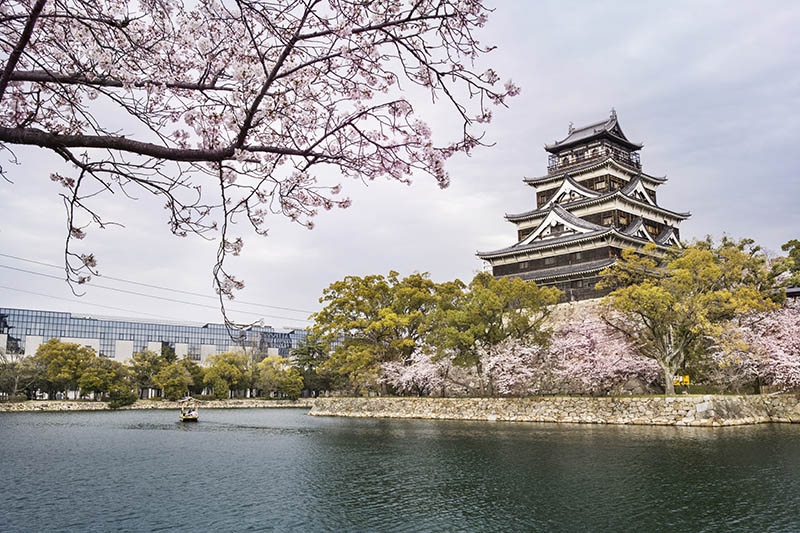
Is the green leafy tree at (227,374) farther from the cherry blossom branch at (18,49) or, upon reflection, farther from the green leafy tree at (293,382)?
the cherry blossom branch at (18,49)

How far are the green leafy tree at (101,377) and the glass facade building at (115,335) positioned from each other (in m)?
15.9

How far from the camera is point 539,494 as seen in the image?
37.4ft

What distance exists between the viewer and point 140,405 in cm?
5494

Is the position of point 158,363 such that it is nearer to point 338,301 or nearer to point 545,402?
point 338,301

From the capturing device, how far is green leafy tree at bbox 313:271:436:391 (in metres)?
36.4

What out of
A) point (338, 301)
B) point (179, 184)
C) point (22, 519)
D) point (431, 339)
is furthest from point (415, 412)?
point (179, 184)

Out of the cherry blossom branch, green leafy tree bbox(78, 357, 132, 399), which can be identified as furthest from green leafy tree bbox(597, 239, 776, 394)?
green leafy tree bbox(78, 357, 132, 399)

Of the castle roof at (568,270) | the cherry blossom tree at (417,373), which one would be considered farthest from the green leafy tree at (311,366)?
the castle roof at (568,270)

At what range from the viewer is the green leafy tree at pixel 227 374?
60.2 metres

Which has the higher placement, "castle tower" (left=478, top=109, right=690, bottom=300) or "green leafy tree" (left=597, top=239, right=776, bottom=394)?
"castle tower" (left=478, top=109, right=690, bottom=300)

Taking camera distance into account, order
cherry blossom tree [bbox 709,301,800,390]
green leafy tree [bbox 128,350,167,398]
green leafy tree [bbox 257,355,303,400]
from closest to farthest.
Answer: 1. cherry blossom tree [bbox 709,301,800,390]
2. green leafy tree [bbox 128,350,167,398]
3. green leafy tree [bbox 257,355,303,400]

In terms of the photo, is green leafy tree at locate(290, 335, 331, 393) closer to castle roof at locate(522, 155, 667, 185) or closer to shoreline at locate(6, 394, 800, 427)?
shoreline at locate(6, 394, 800, 427)

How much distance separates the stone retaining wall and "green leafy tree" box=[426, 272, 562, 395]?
33.2 meters

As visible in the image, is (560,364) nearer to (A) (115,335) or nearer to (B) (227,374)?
(B) (227,374)
